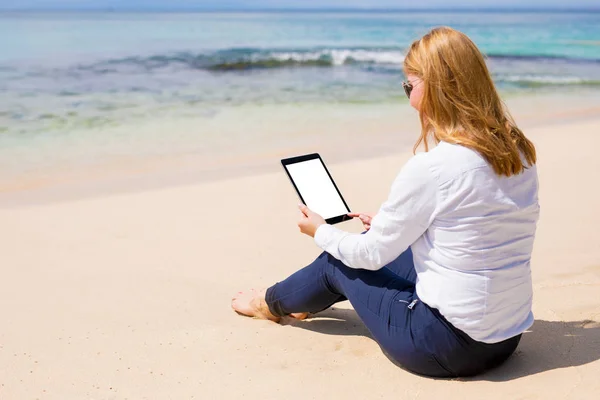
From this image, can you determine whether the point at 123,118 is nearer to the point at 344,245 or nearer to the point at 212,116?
the point at 212,116

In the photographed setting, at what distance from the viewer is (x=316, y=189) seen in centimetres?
312

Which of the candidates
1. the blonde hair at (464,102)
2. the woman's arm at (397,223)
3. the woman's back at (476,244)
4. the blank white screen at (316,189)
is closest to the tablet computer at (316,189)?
the blank white screen at (316,189)

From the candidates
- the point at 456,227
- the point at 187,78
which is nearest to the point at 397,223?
the point at 456,227

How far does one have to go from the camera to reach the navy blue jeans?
2535mm

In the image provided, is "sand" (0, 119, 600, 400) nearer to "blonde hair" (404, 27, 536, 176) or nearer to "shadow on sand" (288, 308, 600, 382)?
"shadow on sand" (288, 308, 600, 382)

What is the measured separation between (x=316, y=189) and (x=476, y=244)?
0.92 metres

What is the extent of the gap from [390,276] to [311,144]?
5.82m

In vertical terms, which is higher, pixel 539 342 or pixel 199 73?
pixel 539 342

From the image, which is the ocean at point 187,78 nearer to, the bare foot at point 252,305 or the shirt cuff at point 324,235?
the bare foot at point 252,305

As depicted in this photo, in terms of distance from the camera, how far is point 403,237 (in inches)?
95.3

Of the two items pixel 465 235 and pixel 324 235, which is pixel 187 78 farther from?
pixel 465 235

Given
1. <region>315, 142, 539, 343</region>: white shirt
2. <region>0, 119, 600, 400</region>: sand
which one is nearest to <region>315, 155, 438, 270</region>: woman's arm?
<region>315, 142, 539, 343</region>: white shirt

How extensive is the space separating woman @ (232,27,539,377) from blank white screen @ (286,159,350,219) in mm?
416

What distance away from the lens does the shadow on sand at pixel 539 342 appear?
274cm
